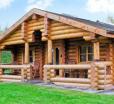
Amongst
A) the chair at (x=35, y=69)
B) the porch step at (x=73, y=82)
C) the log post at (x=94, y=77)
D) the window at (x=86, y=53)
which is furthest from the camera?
the chair at (x=35, y=69)

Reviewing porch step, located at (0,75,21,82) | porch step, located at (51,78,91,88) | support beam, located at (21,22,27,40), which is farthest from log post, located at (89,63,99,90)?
porch step, located at (0,75,21,82)

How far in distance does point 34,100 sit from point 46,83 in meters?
6.43

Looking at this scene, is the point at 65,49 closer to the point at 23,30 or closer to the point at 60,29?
the point at 60,29

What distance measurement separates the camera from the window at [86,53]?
19.8m

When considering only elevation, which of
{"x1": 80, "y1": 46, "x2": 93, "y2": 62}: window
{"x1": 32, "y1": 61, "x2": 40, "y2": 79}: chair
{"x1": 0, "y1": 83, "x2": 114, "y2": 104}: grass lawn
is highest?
{"x1": 80, "y1": 46, "x2": 93, "y2": 62}: window

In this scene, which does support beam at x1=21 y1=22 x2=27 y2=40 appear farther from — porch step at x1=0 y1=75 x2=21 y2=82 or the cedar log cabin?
porch step at x1=0 y1=75 x2=21 y2=82

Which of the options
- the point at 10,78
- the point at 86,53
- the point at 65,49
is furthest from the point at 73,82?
the point at 10,78

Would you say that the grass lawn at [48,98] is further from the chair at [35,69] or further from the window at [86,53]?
the chair at [35,69]

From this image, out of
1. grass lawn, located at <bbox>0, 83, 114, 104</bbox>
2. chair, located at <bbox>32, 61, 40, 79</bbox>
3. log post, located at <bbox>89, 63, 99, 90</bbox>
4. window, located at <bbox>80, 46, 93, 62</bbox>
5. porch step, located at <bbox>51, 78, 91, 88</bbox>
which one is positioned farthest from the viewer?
chair, located at <bbox>32, 61, 40, 79</bbox>

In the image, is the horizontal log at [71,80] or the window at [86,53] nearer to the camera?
the horizontal log at [71,80]

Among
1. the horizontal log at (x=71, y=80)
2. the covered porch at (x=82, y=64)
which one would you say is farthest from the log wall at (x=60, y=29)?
the horizontal log at (x=71, y=80)

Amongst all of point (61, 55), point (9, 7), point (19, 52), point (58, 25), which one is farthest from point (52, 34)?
point (9, 7)

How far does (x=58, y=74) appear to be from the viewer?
70.3 feet

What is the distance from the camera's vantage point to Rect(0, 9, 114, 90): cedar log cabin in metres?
16.4
